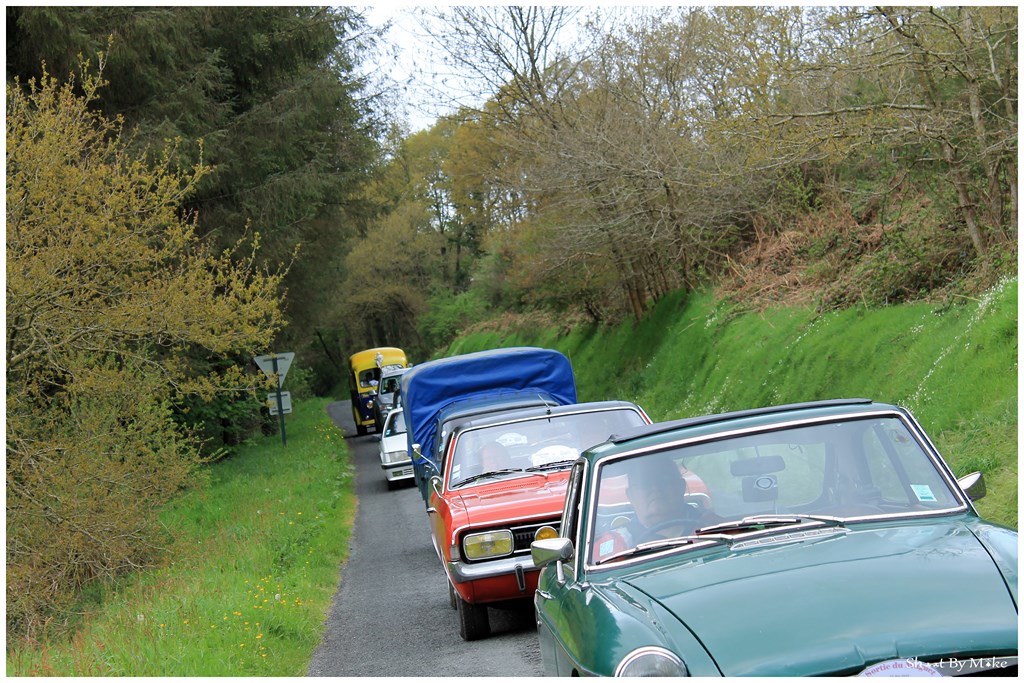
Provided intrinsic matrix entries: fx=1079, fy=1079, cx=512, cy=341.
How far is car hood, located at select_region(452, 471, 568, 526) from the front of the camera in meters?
8.38

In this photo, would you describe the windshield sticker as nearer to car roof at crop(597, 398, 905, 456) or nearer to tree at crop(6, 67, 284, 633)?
car roof at crop(597, 398, 905, 456)

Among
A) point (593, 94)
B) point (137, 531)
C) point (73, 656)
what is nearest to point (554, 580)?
point (73, 656)

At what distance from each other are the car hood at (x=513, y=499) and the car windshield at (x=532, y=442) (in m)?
0.32

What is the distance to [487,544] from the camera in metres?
8.33

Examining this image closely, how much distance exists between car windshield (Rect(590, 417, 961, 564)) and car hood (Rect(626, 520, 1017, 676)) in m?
0.36

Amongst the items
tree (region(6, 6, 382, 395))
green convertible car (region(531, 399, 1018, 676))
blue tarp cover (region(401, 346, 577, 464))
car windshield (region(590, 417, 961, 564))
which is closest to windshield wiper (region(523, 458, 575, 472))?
green convertible car (region(531, 399, 1018, 676))

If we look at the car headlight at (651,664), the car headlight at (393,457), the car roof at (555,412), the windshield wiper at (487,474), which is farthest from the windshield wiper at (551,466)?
the car headlight at (393,457)

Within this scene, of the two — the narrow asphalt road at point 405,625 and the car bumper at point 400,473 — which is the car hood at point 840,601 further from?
the car bumper at point 400,473

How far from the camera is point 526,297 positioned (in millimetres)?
34562

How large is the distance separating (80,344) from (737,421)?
11031 mm

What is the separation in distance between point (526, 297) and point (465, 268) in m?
36.0

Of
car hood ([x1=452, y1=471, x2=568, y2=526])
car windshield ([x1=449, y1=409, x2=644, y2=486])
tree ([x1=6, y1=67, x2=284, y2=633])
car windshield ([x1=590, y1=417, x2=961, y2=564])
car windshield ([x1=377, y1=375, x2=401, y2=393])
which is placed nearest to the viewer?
car windshield ([x1=590, y1=417, x2=961, y2=564])

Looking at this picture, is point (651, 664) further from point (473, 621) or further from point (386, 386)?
point (386, 386)

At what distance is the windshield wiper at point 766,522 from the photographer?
4.73 m
